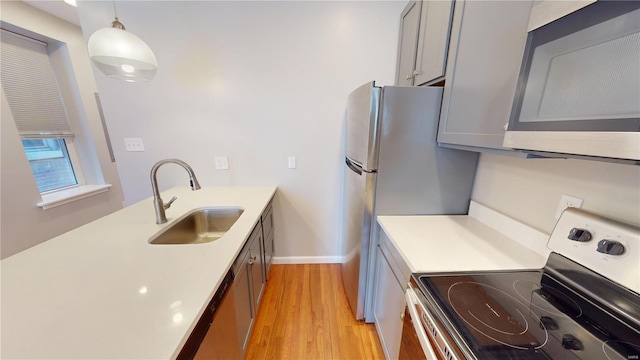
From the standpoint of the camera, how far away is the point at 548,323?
62 cm

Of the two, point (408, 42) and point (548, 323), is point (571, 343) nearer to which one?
point (548, 323)

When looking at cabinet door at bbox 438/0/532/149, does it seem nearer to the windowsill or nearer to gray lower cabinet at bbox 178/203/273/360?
gray lower cabinet at bbox 178/203/273/360

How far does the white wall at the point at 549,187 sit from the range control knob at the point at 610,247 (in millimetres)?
144

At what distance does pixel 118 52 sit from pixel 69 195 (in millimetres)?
2397

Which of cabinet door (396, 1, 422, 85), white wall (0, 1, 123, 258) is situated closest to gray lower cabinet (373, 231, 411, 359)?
cabinet door (396, 1, 422, 85)

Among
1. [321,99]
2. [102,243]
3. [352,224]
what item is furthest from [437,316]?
[321,99]

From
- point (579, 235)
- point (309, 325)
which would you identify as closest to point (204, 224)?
point (309, 325)

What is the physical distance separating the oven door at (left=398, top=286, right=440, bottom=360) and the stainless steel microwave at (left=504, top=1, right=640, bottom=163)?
2.05 feet

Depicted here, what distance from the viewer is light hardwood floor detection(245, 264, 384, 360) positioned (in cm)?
141

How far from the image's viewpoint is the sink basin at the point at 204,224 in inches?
56.6

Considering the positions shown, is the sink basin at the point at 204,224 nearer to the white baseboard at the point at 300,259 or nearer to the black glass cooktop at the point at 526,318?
the white baseboard at the point at 300,259

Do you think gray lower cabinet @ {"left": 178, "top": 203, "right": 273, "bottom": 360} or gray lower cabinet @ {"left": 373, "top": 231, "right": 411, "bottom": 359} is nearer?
gray lower cabinet @ {"left": 178, "top": 203, "right": 273, "bottom": 360}

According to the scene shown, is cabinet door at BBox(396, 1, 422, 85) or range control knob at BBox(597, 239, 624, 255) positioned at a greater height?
cabinet door at BBox(396, 1, 422, 85)

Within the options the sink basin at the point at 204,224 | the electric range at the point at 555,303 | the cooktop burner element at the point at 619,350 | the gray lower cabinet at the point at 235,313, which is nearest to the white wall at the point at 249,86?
the sink basin at the point at 204,224
